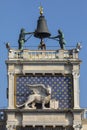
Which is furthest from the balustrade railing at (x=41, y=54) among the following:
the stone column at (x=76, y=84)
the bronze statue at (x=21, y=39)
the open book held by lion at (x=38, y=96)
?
the open book held by lion at (x=38, y=96)

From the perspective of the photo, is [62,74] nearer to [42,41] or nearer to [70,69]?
[70,69]

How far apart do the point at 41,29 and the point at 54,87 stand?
3672 millimetres

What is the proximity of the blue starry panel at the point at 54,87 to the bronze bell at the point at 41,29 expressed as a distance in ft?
9.50

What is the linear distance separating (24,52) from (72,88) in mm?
3162

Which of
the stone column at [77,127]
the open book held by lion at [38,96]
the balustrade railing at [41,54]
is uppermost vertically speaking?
the balustrade railing at [41,54]

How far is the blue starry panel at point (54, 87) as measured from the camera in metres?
36.6

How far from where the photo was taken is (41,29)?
38469 millimetres

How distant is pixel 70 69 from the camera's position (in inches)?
1451

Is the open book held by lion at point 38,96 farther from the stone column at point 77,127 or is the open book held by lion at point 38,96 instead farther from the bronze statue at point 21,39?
the bronze statue at point 21,39

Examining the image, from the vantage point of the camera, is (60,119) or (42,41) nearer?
(60,119)

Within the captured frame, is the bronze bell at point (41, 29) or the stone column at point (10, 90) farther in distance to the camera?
the bronze bell at point (41, 29)

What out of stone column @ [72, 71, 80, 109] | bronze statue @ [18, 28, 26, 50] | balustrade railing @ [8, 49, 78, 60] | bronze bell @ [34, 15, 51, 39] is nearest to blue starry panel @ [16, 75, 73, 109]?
stone column @ [72, 71, 80, 109]

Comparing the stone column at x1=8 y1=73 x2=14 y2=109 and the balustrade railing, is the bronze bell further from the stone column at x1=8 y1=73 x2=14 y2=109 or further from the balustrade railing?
the stone column at x1=8 y1=73 x2=14 y2=109

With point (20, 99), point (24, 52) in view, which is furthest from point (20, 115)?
point (24, 52)
